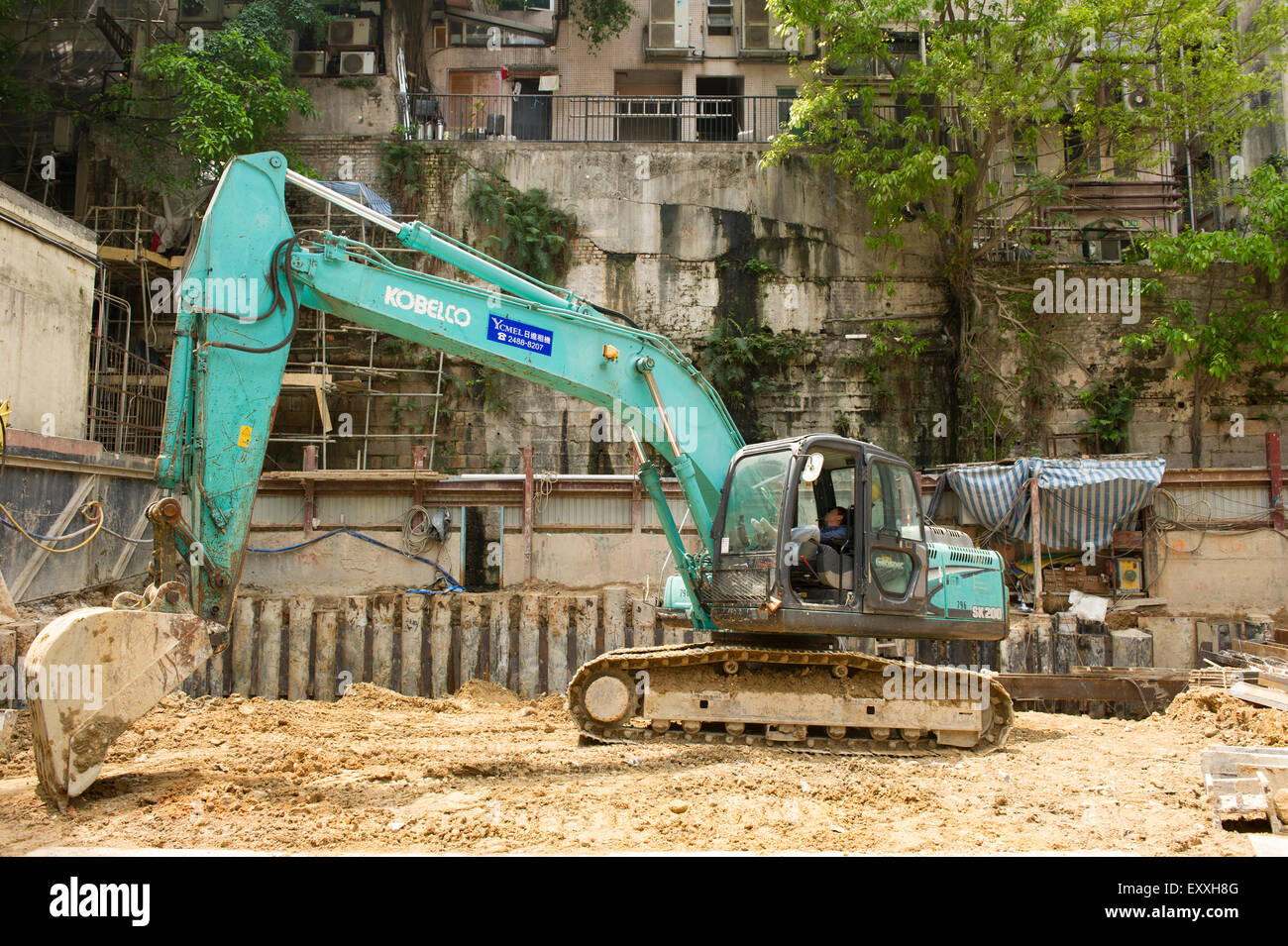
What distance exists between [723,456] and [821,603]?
1620 millimetres

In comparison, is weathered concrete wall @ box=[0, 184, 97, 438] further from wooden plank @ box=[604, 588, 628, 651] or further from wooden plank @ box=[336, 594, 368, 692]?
wooden plank @ box=[604, 588, 628, 651]

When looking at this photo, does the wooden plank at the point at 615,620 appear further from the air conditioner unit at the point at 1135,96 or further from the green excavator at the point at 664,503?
the air conditioner unit at the point at 1135,96

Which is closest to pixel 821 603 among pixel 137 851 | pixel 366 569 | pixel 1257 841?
pixel 1257 841

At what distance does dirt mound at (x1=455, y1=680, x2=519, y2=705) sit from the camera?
33.7 feet

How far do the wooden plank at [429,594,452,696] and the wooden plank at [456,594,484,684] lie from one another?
15cm

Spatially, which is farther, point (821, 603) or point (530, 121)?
point (530, 121)

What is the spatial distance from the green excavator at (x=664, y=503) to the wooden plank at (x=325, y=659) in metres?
3.94

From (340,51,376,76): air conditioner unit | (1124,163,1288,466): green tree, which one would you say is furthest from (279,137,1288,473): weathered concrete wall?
(340,51,376,76): air conditioner unit

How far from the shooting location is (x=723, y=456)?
807 cm

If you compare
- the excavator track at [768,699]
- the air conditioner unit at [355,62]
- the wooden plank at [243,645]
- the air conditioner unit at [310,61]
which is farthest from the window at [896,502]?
the air conditioner unit at [310,61]

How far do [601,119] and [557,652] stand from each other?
15760 millimetres

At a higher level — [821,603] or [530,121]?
[530,121]

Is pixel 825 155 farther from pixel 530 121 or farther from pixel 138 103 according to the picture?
pixel 138 103

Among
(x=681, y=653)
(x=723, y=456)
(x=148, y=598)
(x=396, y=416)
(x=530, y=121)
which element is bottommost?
(x=681, y=653)
